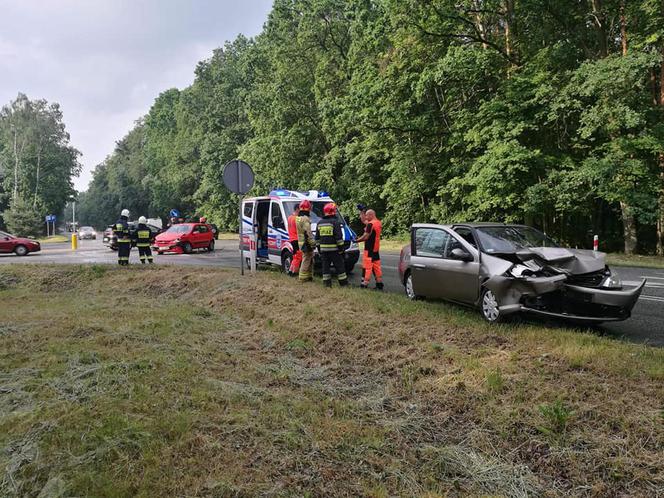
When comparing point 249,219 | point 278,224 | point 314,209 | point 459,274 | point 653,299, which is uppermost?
point 314,209

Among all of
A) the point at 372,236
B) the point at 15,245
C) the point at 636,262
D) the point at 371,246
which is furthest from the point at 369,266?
the point at 15,245

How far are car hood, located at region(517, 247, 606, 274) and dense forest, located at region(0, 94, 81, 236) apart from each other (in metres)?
67.0

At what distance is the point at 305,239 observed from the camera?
1002 cm

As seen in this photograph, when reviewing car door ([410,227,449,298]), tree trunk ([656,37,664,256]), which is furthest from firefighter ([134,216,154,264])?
tree trunk ([656,37,664,256])

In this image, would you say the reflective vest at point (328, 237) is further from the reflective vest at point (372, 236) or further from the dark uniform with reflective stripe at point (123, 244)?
the dark uniform with reflective stripe at point (123, 244)

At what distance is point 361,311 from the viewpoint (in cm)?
726

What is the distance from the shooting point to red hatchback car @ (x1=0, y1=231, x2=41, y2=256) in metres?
24.2

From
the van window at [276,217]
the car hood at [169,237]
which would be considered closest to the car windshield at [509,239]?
the van window at [276,217]

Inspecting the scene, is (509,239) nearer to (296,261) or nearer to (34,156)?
(296,261)

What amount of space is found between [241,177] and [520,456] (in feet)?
29.7

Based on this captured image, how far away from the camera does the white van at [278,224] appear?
41.5 feet

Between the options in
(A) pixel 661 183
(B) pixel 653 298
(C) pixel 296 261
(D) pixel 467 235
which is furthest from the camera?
(A) pixel 661 183

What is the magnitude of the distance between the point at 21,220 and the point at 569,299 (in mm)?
61484

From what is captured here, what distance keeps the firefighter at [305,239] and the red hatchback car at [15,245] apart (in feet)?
68.4
